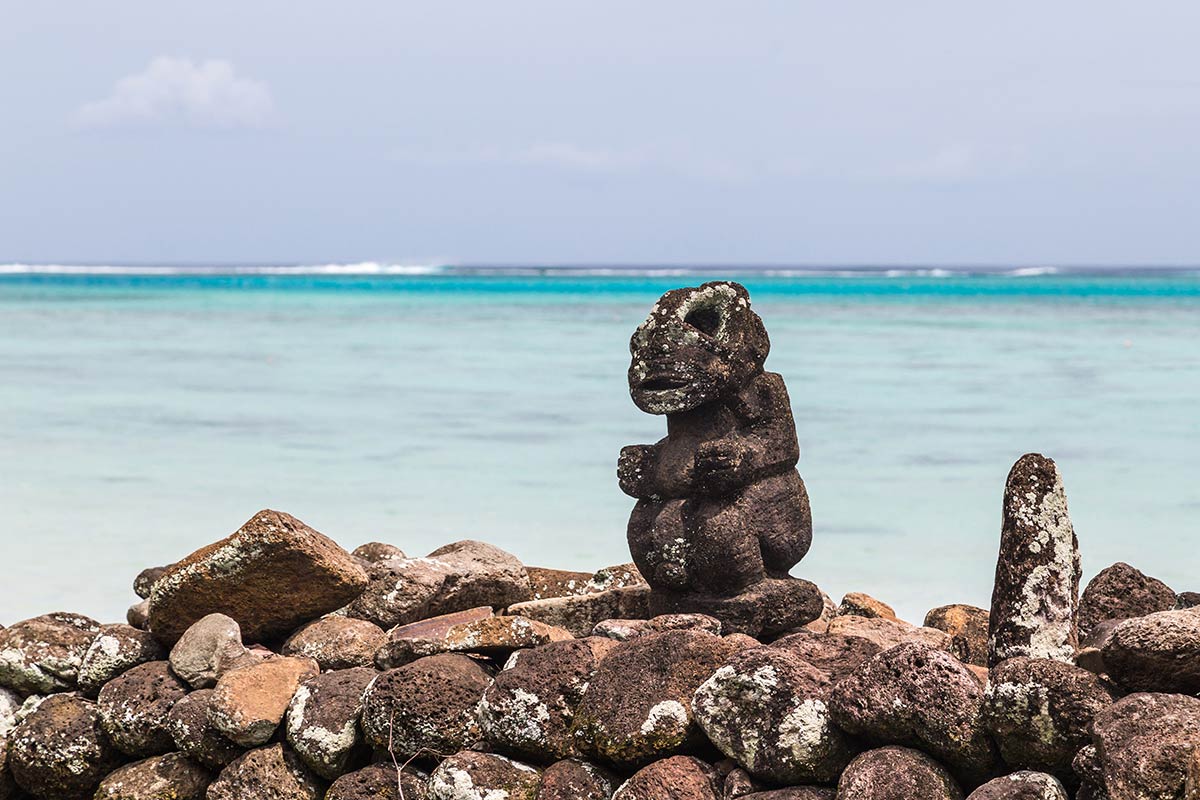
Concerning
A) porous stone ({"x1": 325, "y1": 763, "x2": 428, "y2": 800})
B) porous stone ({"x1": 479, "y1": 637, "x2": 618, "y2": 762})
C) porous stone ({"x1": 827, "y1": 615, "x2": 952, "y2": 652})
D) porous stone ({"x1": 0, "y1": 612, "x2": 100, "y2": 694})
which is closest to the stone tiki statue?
porous stone ({"x1": 827, "y1": 615, "x2": 952, "y2": 652})

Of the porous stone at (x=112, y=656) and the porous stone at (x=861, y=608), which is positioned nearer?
the porous stone at (x=112, y=656)

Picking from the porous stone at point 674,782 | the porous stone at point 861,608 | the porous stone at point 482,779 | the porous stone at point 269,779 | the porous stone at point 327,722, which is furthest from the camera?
the porous stone at point 861,608

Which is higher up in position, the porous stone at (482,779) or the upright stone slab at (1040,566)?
the upright stone slab at (1040,566)

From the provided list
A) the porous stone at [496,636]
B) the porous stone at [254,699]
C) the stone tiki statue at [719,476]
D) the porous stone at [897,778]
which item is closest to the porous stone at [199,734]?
the porous stone at [254,699]

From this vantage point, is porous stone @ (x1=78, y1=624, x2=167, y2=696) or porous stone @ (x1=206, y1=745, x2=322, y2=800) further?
porous stone @ (x1=78, y1=624, x2=167, y2=696)

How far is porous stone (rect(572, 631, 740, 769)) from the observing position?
502 cm

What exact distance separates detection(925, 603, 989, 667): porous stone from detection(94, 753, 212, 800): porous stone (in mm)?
3336

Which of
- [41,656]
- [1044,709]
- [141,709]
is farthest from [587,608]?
[1044,709]

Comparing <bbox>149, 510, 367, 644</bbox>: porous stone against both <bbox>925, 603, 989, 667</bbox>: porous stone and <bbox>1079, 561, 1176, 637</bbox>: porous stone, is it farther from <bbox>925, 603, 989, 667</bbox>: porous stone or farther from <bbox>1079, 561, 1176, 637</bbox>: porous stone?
<bbox>1079, 561, 1176, 637</bbox>: porous stone

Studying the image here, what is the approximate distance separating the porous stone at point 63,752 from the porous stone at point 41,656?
0.17 metres

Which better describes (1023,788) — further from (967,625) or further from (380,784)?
(967,625)

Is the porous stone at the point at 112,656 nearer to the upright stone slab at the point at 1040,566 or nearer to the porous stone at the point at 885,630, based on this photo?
the porous stone at the point at 885,630

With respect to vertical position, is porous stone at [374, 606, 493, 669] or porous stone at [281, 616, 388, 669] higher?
porous stone at [374, 606, 493, 669]

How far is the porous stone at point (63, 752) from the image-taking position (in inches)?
246
